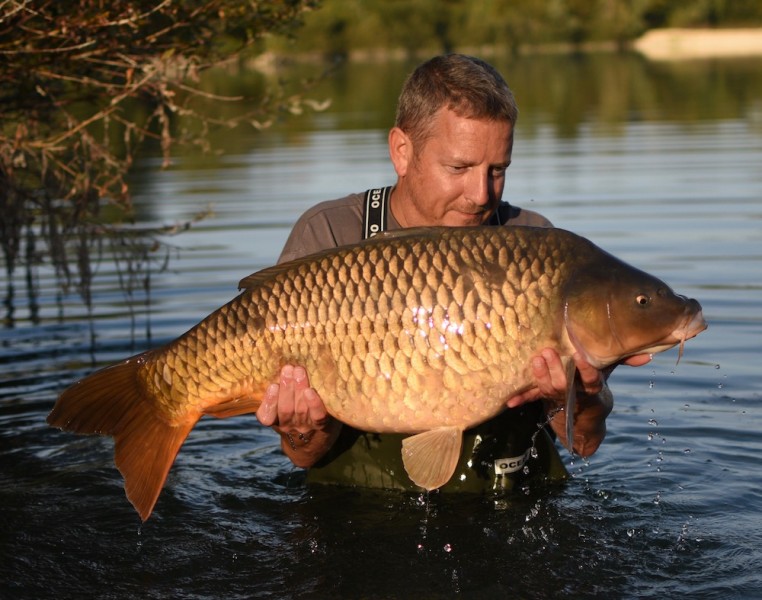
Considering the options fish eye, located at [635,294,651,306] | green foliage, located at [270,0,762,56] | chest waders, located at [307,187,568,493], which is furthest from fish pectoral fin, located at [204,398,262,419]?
green foliage, located at [270,0,762,56]

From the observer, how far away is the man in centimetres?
346

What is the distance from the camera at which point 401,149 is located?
3.83 metres

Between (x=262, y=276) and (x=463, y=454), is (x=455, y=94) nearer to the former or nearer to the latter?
(x=262, y=276)

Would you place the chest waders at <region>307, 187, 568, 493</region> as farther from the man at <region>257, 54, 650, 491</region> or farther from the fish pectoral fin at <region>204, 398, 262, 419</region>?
the fish pectoral fin at <region>204, 398, 262, 419</region>

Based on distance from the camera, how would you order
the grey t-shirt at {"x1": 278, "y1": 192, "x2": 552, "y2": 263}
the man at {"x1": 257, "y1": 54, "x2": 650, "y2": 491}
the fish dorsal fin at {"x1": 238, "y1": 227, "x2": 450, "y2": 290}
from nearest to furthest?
the fish dorsal fin at {"x1": 238, "y1": 227, "x2": 450, "y2": 290}
the man at {"x1": 257, "y1": 54, "x2": 650, "y2": 491}
the grey t-shirt at {"x1": 278, "y1": 192, "x2": 552, "y2": 263}

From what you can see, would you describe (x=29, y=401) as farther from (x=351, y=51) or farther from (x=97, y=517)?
(x=351, y=51)

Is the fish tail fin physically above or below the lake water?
above

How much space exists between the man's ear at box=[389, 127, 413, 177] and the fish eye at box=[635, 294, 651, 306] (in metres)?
0.98

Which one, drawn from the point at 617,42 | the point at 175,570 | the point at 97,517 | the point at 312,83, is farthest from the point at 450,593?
the point at 617,42

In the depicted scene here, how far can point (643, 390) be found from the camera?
5.61 m

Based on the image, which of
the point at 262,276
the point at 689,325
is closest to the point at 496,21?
the point at 262,276

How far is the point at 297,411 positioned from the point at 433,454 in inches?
15.3

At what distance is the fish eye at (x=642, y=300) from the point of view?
3.12 metres

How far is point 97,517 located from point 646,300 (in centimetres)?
205
